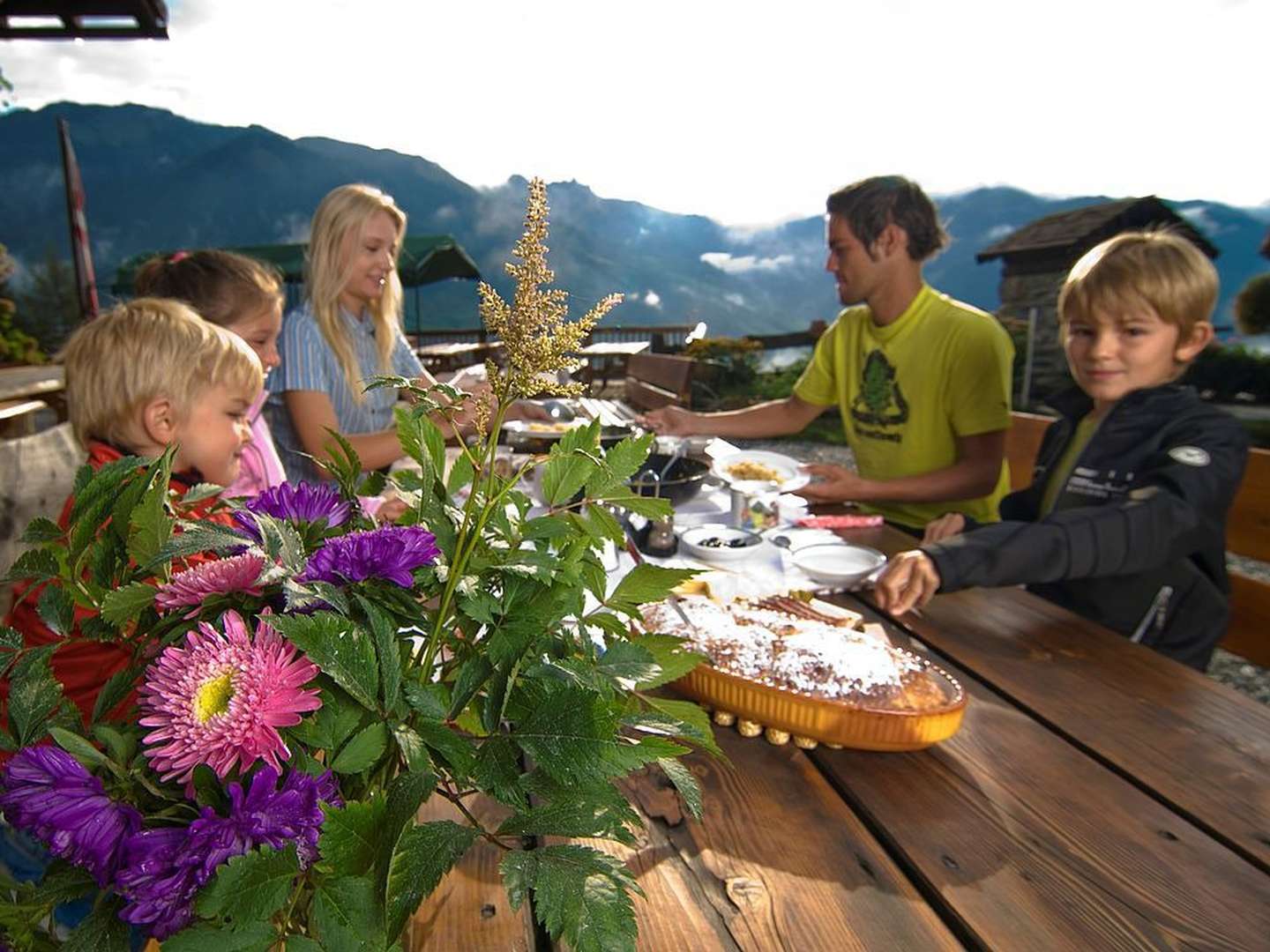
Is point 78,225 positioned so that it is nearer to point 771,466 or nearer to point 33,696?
point 771,466

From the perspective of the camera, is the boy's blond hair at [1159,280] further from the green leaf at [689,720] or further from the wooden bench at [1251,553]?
the green leaf at [689,720]

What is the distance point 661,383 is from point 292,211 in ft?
156

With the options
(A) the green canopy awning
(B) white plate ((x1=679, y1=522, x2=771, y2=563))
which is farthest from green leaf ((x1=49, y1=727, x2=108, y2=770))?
(A) the green canopy awning

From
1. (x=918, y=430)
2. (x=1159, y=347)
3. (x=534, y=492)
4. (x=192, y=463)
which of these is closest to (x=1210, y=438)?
(x=1159, y=347)

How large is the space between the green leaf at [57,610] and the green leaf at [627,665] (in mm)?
342

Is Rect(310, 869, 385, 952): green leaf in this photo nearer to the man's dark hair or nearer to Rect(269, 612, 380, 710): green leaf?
Rect(269, 612, 380, 710): green leaf

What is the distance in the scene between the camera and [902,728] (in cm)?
92

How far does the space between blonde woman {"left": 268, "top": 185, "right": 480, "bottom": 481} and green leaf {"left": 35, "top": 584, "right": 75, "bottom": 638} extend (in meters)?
2.20

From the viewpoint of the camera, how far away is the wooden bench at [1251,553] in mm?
1838

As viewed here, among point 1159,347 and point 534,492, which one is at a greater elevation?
point 1159,347

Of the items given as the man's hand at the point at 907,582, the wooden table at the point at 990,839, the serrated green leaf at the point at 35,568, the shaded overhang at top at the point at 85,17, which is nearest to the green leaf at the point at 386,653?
the serrated green leaf at the point at 35,568

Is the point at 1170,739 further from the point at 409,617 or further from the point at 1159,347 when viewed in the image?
the point at 1159,347

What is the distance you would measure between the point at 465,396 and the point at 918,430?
8.73 feet

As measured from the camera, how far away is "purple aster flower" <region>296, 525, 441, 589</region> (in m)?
0.44
